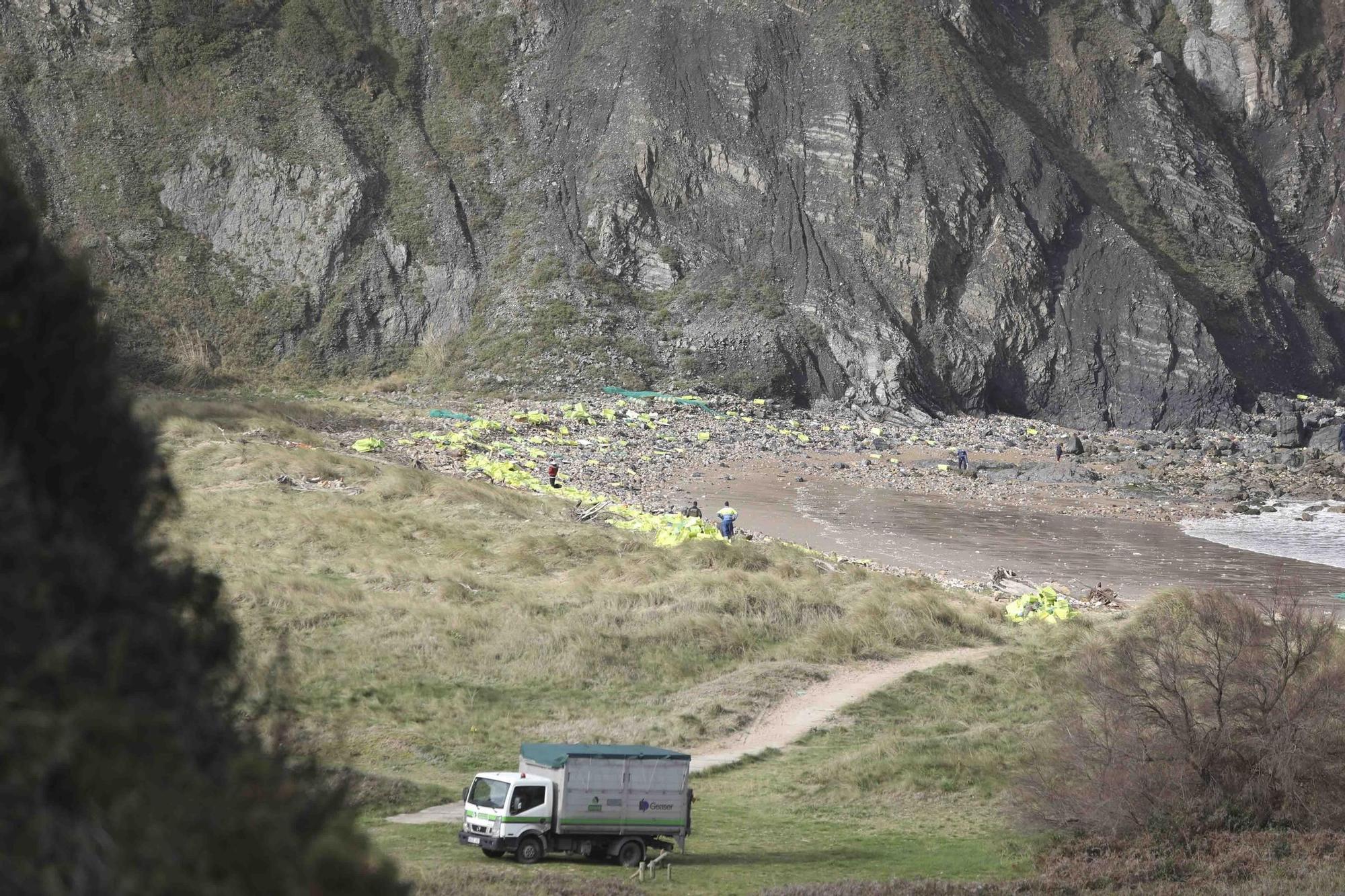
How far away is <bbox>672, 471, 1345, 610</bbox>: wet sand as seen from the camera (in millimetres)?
32438

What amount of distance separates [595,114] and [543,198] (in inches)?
237

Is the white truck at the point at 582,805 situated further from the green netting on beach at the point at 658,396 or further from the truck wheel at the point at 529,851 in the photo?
the green netting on beach at the point at 658,396

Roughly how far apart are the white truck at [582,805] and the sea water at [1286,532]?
28205mm

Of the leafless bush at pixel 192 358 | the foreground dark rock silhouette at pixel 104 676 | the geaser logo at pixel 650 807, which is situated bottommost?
the geaser logo at pixel 650 807

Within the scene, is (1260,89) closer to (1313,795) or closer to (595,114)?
(595,114)

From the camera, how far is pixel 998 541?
3722cm

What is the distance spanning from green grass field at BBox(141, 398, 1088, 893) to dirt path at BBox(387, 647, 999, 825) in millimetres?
283

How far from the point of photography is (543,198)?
224ft

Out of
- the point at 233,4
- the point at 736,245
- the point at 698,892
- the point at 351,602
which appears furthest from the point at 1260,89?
the point at 698,892

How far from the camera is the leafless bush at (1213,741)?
14.7 m

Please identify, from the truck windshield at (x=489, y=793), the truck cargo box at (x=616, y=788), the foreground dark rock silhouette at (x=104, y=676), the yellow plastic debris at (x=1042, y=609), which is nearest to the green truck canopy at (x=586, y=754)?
the truck cargo box at (x=616, y=788)

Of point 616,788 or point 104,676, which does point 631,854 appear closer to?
point 616,788

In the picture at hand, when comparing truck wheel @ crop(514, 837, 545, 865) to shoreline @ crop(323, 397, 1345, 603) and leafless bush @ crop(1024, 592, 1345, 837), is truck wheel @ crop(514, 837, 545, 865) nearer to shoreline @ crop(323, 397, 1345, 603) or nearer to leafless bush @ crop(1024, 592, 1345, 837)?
leafless bush @ crop(1024, 592, 1345, 837)

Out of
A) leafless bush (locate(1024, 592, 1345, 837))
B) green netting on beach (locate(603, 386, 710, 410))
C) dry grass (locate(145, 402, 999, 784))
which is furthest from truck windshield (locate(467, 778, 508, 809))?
green netting on beach (locate(603, 386, 710, 410))
